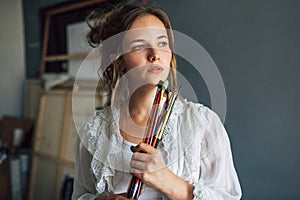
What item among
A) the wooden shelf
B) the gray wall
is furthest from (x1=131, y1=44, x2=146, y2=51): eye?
the gray wall

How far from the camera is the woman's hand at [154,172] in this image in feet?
1.20

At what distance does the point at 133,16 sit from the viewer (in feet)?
1.49

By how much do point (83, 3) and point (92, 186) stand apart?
1235 mm

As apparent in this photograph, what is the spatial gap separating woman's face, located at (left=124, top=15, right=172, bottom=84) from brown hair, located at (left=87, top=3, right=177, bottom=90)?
2 centimetres

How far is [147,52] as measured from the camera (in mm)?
412

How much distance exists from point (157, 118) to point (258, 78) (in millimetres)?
628

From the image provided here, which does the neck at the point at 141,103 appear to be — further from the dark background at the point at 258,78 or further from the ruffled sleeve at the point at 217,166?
the dark background at the point at 258,78

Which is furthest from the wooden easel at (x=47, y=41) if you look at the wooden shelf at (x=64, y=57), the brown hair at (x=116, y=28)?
the brown hair at (x=116, y=28)

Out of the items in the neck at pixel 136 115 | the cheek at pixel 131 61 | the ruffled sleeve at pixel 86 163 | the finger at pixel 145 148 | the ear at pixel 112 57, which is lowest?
the ruffled sleeve at pixel 86 163

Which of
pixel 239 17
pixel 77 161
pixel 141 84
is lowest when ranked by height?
pixel 77 161

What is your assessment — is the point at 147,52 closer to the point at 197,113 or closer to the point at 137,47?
the point at 137,47

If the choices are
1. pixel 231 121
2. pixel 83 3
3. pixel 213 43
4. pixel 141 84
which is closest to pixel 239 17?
pixel 213 43

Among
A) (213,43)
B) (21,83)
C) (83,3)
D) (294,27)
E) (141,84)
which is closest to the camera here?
(141,84)

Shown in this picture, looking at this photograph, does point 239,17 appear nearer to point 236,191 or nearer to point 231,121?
point 231,121
